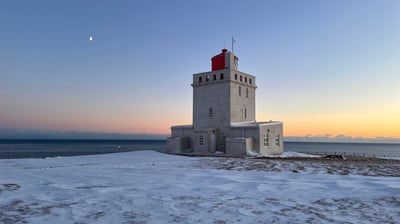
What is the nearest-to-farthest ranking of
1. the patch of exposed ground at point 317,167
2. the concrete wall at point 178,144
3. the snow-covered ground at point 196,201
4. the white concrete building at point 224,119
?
the snow-covered ground at point 196,201, the patch of exposed ground at point 317,167, the white concrete building at point 224,119, the concrete wall at point 178,144

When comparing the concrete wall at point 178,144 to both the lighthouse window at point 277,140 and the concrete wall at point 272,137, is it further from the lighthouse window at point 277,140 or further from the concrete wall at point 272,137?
the lighthouse window at point 277,140

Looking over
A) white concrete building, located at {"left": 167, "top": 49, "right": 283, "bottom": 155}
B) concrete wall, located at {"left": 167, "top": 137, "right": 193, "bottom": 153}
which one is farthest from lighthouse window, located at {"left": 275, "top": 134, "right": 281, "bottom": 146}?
concrete wall, located at {"left": 167, "top": 137, "right": 193, "bottom": 153}

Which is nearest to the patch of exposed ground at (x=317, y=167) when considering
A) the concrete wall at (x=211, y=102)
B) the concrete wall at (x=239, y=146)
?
the concrete wall at (x=239, y=146)

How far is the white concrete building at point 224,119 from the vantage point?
31219 millimetres

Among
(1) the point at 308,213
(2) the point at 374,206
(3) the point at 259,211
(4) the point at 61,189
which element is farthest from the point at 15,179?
(2) the point at 374,206

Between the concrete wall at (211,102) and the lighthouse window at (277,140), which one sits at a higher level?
the concrete wall at (211,102)

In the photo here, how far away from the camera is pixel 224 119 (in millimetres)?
33312

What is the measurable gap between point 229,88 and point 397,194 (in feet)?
80.8

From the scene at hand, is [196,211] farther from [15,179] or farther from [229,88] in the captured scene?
[229,88]

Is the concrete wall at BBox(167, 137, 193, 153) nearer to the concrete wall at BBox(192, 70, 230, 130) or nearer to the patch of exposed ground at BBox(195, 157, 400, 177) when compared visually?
the concrete wall at BBox(192, 70, 230, 130)

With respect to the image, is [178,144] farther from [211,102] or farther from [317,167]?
[317,167]

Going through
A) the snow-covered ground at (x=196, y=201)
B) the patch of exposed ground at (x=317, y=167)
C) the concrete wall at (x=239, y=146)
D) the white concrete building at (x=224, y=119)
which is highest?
the white concrete building at (x=224, y=119)

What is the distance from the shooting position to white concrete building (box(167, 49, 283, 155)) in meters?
31.2

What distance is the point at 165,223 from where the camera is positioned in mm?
6074
